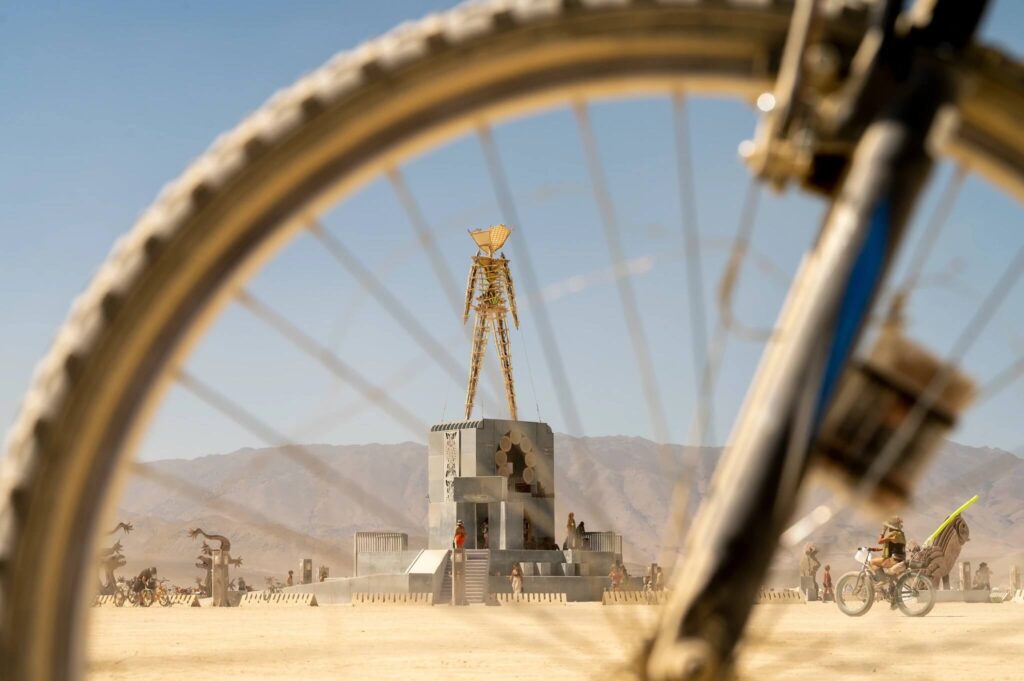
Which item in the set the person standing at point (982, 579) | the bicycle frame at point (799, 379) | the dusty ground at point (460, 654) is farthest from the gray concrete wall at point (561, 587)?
the bicycle frame at point (799, 379)

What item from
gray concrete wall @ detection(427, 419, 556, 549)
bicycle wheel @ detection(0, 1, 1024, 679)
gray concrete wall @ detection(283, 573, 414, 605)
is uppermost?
gray concrete wall @ detection(427, 419, 556, 549)

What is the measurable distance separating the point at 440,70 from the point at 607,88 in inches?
9.4

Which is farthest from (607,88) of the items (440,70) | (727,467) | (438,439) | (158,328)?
(438,439)

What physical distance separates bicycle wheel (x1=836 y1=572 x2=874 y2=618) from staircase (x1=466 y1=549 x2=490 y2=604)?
12167 mm

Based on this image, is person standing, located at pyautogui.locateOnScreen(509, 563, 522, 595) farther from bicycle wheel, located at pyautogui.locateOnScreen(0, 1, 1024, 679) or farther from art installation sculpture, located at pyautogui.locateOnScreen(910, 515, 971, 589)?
bicycle wheel, located at pyautogui.locateOnScreen(0, 1, 1024, 679)

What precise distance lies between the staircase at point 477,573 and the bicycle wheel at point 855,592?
12.2 m

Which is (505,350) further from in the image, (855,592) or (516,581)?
(855,592)

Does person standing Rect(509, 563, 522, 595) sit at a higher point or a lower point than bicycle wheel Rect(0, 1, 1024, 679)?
higher

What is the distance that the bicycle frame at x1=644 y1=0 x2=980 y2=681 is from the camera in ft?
5.04

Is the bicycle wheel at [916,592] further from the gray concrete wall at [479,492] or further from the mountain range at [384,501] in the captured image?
the mountain range at [384,501]

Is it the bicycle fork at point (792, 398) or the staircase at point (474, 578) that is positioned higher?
the staircase at point (474, 578)

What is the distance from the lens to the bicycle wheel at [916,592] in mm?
16234

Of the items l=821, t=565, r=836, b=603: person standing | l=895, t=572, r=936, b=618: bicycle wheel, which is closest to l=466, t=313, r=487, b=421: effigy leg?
l=821, t=565, r=836, b=603: person standing

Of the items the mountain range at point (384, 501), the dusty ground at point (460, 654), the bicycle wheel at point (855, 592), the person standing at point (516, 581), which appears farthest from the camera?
the mountain range at point (384, 501)
